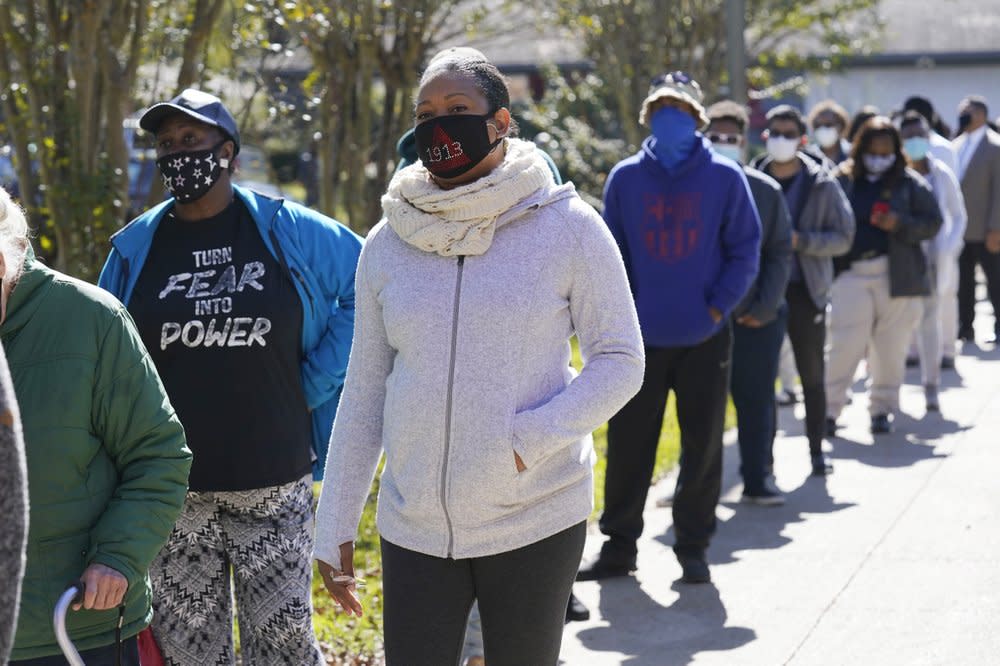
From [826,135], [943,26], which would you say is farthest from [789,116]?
[943,26]

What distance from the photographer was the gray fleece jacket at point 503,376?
3.51 m

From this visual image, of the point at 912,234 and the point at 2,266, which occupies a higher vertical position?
the point at 2,266

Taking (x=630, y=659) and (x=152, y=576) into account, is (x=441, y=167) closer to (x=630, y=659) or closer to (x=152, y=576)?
(x=152, y=576)

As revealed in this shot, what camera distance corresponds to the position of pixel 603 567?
6852mm

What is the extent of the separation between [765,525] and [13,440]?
6184mm

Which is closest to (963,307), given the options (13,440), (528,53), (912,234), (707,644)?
(912,234)

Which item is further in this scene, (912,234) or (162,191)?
(912,234)

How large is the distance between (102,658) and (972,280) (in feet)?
39.6

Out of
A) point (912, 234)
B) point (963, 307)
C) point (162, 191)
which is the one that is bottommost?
point (963, 307)

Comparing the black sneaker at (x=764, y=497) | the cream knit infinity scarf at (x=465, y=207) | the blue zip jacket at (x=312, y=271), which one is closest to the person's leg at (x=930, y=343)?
the black sneaker at (x=764, y=497)

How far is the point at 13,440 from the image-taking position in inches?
80.7

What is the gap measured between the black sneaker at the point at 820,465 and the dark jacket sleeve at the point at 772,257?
4.68 ft

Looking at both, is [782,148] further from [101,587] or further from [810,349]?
[101,587]

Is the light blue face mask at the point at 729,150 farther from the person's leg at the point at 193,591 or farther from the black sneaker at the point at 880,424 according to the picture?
the person's leg at the point at 193,591
